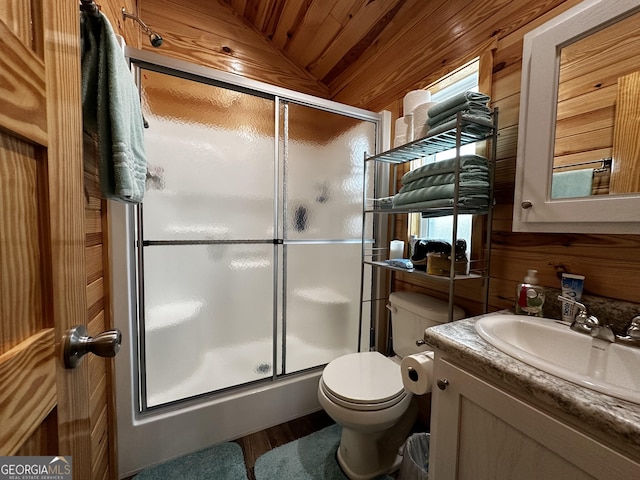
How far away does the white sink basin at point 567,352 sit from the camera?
23.0 inches

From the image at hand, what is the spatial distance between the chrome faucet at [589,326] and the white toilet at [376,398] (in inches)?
17.9

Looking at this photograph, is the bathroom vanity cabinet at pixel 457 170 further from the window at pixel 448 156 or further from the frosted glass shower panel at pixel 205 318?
the frosted glass shower panel at pixel 205 318

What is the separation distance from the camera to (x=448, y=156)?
1458 millimetres

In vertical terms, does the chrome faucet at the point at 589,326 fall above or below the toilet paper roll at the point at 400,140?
below

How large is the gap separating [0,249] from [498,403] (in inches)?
36.8

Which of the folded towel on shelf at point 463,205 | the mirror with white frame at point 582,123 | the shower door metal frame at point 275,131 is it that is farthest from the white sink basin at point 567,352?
the shower door metal frame at point 275,131

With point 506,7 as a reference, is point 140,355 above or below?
below

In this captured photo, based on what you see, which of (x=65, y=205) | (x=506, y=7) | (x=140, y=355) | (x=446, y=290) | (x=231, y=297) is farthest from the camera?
(x=231, y=297)

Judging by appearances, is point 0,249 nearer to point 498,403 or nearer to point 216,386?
point 498,403

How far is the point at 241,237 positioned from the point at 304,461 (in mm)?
1165

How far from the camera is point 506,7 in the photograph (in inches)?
43.6

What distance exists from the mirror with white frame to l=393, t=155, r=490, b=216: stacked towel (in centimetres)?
14

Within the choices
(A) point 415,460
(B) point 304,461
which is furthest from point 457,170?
(B) point 304,461

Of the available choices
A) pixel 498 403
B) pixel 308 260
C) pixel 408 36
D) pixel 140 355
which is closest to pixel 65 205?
pixel 498 403
